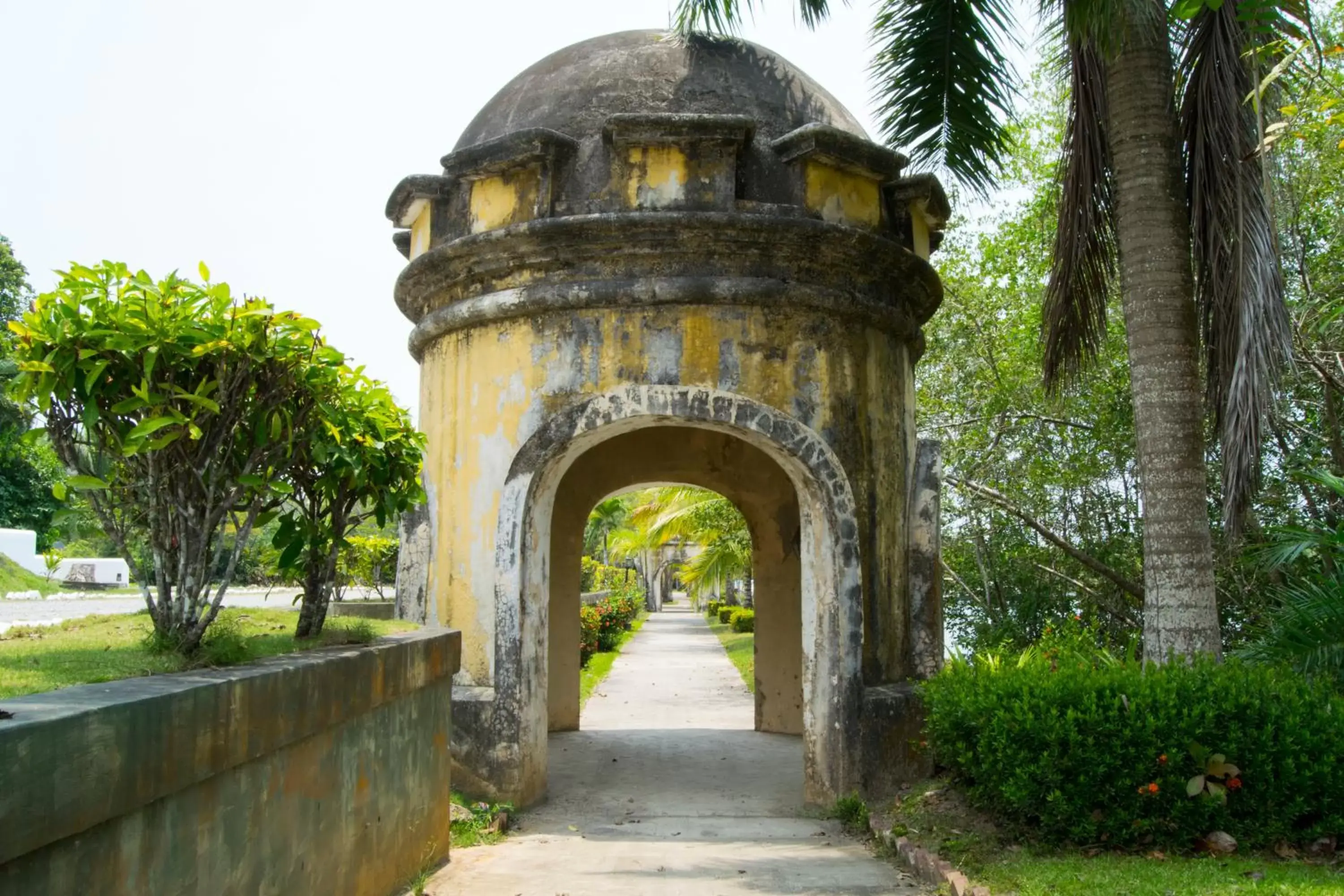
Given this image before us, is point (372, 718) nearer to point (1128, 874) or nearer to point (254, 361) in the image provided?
point (254, 361)

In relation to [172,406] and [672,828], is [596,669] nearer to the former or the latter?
[672,828]

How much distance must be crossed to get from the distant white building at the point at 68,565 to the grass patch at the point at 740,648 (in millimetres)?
15736

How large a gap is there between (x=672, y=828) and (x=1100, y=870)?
283cm

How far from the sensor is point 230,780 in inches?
130

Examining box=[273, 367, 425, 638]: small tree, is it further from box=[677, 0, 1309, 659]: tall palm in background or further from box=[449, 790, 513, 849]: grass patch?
box=[677, 0, 1309, 659]: tall palm in background

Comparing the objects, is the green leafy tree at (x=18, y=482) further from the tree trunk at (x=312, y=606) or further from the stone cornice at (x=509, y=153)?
the tree trunk at (x=312, y=606)

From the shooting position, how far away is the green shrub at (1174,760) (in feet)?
17.7

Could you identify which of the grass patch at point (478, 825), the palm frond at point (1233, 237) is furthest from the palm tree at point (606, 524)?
the palm frond at point (1233, 237)

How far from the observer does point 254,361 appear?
4.02 m

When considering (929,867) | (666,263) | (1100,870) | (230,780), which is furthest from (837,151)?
(230,780)

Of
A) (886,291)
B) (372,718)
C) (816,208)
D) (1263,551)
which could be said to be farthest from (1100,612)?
(372,718)

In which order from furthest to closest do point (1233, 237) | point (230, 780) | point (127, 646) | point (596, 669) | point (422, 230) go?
point (596, 669) < point (422, 230) < point (1233, 237) < point (127, 646) < point (230, 780)

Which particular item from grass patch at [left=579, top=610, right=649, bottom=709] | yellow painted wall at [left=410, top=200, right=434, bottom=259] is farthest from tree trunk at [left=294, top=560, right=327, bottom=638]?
grass patch at [left=579, top=610, right=649, bottom=709]

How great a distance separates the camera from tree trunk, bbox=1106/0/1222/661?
6.58m
